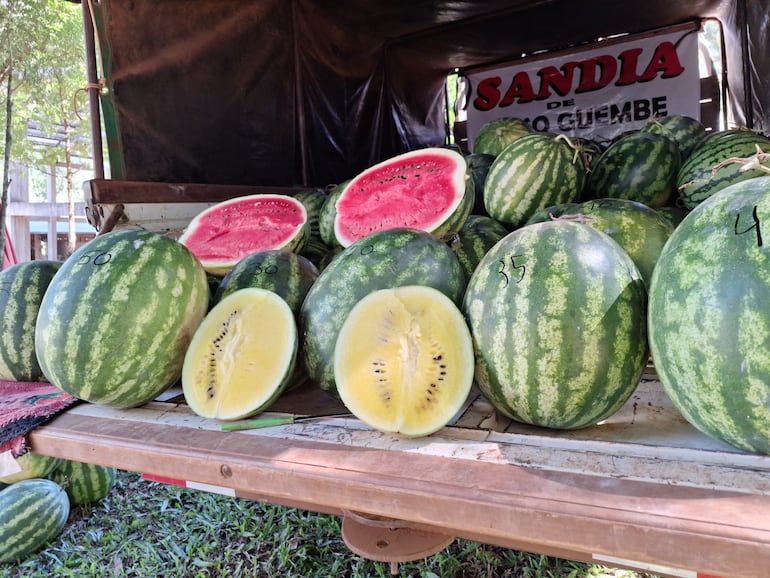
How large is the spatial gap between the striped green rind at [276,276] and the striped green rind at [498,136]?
6.83 feet

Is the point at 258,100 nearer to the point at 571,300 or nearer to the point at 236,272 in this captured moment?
the point at 236,272

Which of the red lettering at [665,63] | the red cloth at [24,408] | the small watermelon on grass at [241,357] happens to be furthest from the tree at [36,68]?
the red lettering at [665,63]

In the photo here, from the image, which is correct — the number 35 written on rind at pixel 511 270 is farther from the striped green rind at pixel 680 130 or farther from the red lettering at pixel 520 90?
the red lettering at pixel 520 90

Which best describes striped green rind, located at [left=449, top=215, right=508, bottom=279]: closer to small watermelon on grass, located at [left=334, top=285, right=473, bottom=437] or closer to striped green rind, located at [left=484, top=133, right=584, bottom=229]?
striped green rind, located at [left=484, top=133, right=584, bottom=229]

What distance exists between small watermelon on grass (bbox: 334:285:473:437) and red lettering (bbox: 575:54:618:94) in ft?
16.5

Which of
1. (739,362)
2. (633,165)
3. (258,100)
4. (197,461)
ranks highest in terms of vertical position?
(258,100)

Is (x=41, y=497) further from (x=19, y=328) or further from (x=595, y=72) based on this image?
(x=595, y=72)

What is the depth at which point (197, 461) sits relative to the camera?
1.31 meters

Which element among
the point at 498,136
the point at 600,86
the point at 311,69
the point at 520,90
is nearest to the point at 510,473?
the point at 498,136

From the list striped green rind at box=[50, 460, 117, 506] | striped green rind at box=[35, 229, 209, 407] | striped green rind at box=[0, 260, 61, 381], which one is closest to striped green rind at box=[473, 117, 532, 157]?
striped green rind at box=[35, 229, 209, 407]

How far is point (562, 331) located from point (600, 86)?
5133 millimetres

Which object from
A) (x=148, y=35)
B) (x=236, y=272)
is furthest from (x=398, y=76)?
(x=236, y=272)

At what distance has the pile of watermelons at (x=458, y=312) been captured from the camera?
1.04m

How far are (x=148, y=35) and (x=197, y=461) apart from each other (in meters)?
2.98
